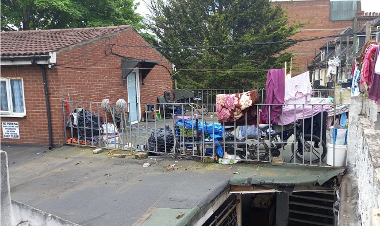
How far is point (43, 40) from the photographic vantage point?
9.38m

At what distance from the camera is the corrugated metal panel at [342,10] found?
33659 mm

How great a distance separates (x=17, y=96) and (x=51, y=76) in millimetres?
1356

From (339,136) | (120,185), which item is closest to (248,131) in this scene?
(339,136)

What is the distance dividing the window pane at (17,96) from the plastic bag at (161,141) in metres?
4.17

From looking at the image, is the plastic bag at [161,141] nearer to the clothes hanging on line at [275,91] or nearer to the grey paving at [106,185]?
the grey paving at [106,185]

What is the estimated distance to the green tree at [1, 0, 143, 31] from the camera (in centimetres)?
1656

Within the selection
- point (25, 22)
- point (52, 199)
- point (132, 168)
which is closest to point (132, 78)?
point (132, 168)

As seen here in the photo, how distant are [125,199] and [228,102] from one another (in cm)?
279

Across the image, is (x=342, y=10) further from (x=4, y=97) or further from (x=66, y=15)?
(x=4, y=97)

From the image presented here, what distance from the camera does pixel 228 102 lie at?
19.7 feet

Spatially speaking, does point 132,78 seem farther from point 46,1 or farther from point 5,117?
point 46,1

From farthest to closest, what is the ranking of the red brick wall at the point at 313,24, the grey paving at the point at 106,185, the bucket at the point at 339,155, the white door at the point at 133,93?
the red brick wall at the point at 313,24 < the white door at the point at 133,93 < the bucket at the point at 339,155 < the grey paving at the point at 106,185

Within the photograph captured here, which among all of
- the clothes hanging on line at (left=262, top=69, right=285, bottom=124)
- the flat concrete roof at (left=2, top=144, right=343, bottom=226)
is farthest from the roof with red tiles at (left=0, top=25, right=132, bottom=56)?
the clothes hanging on line at (left=262, top=69, right=285, bottom=124)

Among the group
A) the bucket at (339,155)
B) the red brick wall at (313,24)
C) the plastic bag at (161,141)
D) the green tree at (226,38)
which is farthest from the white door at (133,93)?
the red brick wall at (313,24)
